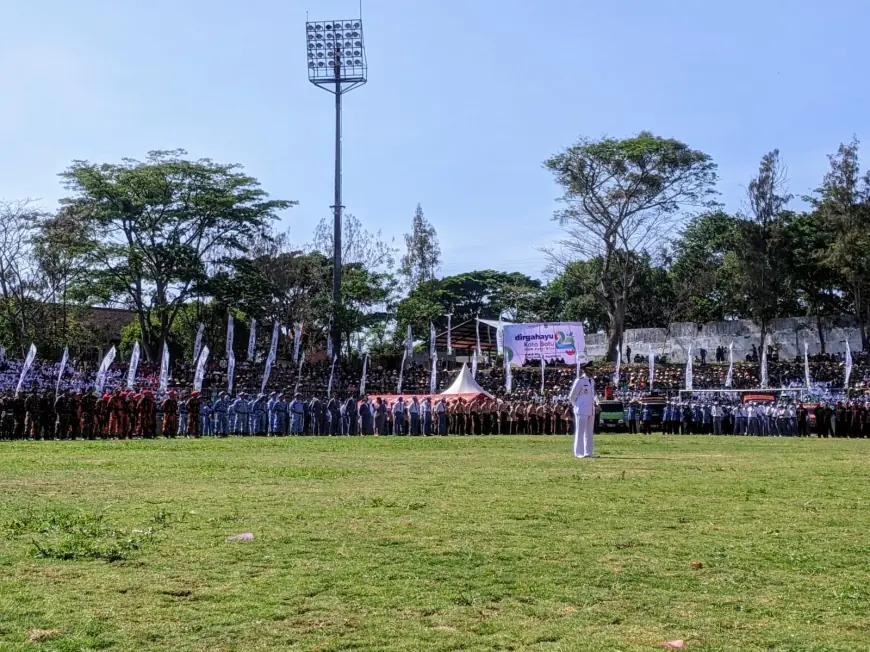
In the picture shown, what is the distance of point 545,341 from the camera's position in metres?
56.5

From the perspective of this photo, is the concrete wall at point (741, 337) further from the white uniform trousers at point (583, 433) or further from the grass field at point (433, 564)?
the grass field at point (433, 564)

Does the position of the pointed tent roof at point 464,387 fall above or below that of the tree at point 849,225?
below

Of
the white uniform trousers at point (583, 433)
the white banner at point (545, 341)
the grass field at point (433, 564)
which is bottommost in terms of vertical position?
the grass field at point (433, 564)

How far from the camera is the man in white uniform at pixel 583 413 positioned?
800 inches

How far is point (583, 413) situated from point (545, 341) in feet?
119

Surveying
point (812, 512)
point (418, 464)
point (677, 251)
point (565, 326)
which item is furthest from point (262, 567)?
point (677, 251)

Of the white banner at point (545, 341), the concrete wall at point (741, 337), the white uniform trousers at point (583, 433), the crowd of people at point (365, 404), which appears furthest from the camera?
the concrete wall at point (741, 337)

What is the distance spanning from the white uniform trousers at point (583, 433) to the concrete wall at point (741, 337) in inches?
1986

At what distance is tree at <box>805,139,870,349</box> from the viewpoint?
63.2 m

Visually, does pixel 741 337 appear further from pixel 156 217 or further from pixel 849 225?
pixel 156 217

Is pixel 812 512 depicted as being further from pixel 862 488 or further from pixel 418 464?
pixel 418 464

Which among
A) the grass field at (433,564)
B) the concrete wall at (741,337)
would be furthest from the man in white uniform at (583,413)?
the concrete wall at (741,337)

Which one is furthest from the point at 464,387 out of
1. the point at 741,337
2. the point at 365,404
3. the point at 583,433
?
the point at 741,337

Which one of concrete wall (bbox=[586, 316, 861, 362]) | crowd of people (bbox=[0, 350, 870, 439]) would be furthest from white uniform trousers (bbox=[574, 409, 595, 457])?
concrete wall (bbox=[586, 316, 861, 362])
